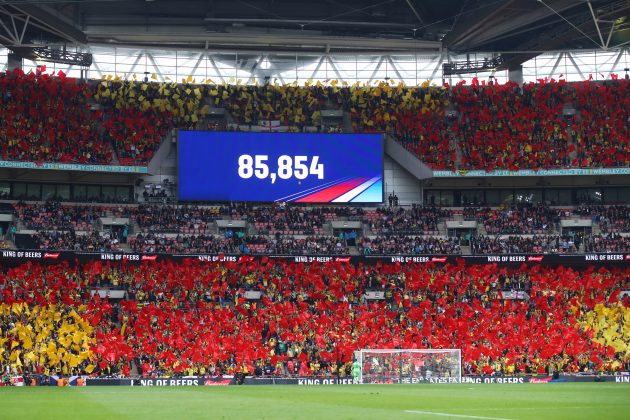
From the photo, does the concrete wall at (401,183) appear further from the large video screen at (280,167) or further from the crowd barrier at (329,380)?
the crowd barrier at (329,380)

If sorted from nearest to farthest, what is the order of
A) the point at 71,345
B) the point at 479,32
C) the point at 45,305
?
the point at 71,345 → the point at 45,305 → the point at 479,32

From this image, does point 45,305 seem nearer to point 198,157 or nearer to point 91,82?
point 198,157

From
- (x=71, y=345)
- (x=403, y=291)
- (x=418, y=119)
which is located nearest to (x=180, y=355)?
(x=71, y=345)

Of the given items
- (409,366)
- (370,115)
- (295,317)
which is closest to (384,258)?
(295,317)

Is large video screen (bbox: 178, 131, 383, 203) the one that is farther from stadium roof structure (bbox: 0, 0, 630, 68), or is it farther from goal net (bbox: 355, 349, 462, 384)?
goal net (bbox: 355, 349, 462, 384)

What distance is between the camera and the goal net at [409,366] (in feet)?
138

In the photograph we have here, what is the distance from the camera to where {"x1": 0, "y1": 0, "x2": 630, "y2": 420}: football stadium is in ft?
150

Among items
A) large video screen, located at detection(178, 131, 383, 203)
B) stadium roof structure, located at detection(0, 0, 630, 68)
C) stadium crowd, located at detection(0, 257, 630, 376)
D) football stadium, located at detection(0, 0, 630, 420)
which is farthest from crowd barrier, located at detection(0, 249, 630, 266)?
stadium roof structure, located at detection(0, 0, 630, 68)

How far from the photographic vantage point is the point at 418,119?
6166 cm

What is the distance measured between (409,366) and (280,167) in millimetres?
20611

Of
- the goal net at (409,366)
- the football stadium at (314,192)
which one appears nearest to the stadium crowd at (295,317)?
the football stadium at (314,192)

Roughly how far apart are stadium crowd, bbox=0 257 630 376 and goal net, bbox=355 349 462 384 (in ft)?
7.39

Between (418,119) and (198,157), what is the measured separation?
15148mm

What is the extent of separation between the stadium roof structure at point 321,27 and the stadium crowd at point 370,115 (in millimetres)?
2744
